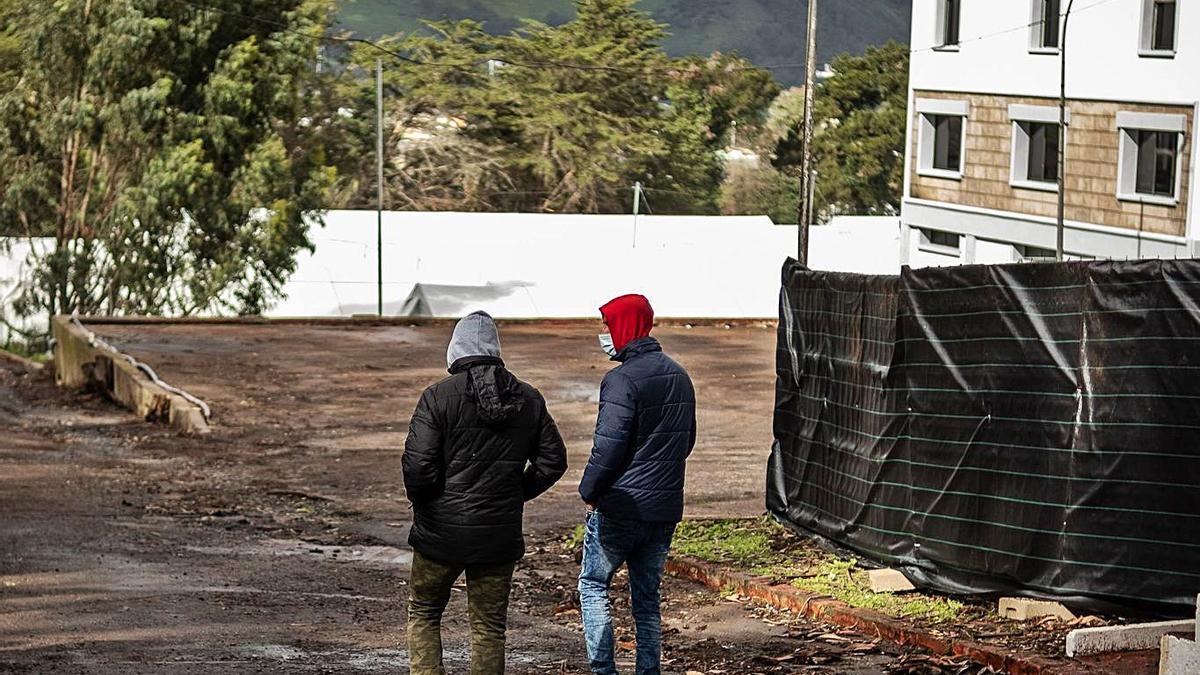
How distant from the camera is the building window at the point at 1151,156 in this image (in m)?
34.7

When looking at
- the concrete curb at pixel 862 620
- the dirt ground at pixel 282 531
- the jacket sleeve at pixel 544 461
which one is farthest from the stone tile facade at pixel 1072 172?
the jacket sleeve at pixel 544 461

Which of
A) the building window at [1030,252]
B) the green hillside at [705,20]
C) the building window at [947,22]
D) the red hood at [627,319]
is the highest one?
the green hillside at [705,20]

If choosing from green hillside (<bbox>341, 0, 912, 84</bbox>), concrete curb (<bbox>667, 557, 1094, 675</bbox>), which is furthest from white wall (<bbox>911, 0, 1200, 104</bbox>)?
green hillside (<bbox>341, 0, 912, 84</bbox>)

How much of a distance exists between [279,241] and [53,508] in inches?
1337

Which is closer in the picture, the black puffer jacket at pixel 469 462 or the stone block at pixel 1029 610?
the black puffer jacket at pixel 469 462

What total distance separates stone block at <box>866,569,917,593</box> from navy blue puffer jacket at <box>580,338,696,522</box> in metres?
2.53

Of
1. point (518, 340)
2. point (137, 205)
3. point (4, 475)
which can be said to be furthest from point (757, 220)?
point (4, 475)

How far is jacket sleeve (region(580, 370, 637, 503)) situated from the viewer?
689cm

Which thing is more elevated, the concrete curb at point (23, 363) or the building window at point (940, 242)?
the building window at point (940, 242)

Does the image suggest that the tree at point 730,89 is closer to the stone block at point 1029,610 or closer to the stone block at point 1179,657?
the stone block at point 1029,610

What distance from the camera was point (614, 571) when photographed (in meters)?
7.08

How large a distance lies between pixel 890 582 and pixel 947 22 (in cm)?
3645

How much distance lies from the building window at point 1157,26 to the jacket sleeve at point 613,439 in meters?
31.6

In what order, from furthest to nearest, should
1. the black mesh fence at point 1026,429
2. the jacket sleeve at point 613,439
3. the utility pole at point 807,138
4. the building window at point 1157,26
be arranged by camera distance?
1. the building window at point 1157,26
2. the utility pole at point 807,138
3. the black mesh fence at point 1026,429
4. the jacket sleeve at point 613,439
